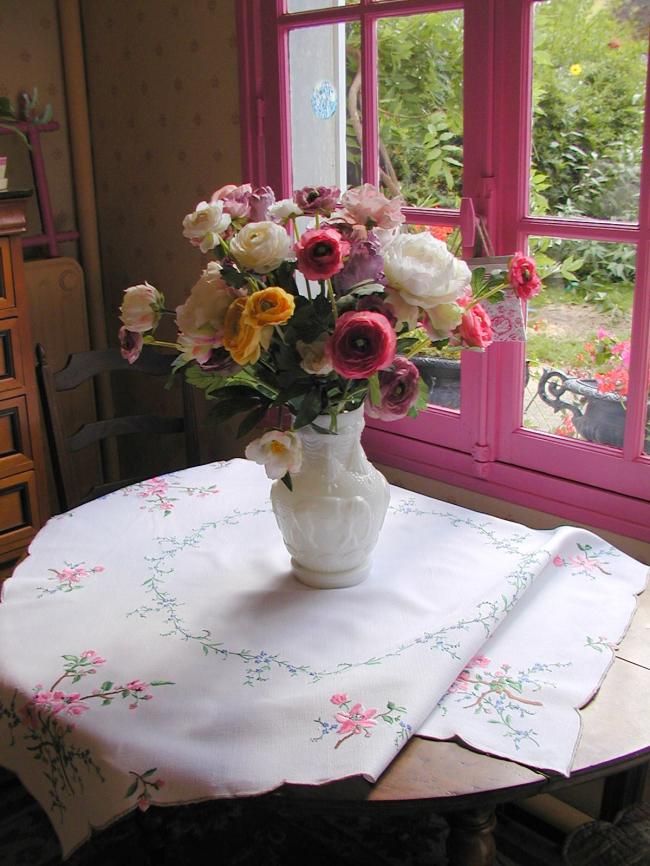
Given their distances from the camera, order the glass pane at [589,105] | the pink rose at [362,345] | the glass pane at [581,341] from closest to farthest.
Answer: the pink rose at [362,345], the glass pane at [589,105], the glass pane at [581,341]

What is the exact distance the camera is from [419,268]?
136 cm

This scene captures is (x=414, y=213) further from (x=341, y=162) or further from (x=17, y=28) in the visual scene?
(x=17, y=28)

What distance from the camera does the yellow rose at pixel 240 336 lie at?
1.32 meters

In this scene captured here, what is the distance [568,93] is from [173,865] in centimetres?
174

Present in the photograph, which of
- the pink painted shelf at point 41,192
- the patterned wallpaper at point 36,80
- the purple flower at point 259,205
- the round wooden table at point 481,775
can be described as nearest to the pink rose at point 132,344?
the purple flower at point 259,205

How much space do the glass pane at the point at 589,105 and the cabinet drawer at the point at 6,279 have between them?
4.14 feet

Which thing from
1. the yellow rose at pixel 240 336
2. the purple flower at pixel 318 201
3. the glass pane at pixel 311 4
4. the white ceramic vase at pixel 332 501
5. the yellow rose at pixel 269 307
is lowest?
the white ceramic vase at pixel 332 501

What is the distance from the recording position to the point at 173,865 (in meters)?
2.02

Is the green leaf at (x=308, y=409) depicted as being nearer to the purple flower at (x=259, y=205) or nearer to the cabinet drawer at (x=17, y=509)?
the purple flower at (x=259, y=205)

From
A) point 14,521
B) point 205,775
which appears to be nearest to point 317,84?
point 14,521

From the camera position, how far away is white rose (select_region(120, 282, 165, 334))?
57.9 inches

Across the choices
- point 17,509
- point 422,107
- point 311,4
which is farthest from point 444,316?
point 17,509

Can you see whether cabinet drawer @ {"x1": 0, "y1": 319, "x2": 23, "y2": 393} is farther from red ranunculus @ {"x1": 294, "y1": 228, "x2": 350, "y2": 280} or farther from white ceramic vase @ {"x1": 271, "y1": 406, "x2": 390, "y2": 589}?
red ranunculus @ {"x1": 294, "y1": 228, "x2": 350, "y2": 280}

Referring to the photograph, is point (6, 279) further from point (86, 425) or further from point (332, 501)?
point (332, 501)
